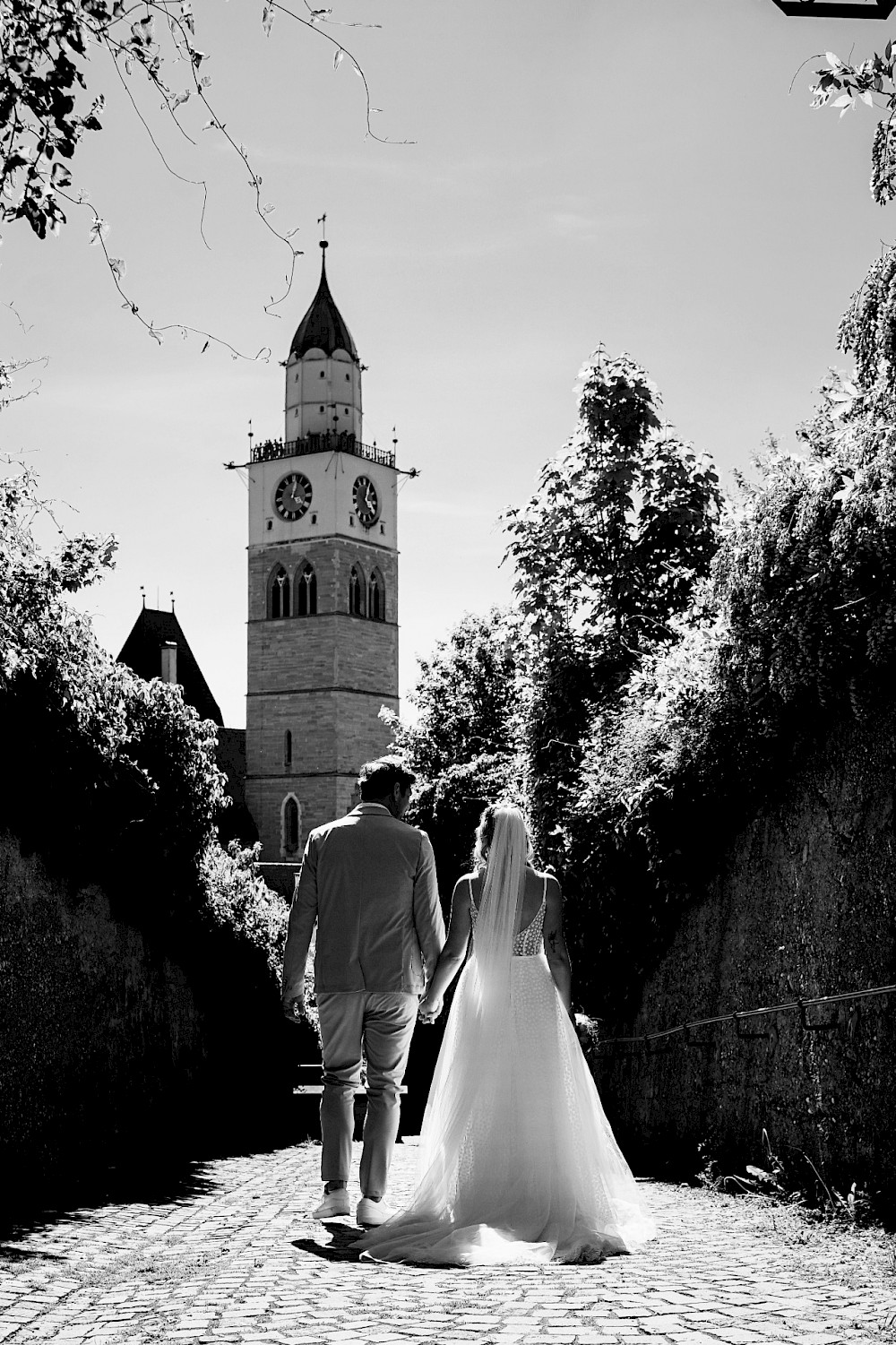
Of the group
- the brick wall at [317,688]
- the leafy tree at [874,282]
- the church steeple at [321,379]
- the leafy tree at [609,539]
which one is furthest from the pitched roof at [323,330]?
the leafy tree at [874,282]

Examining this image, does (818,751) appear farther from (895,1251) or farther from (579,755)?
(579,755)

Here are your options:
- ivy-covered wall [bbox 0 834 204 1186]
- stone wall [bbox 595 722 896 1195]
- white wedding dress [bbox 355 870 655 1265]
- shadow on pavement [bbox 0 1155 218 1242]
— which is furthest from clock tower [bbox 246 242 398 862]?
white wedding dress [bbox 355 870 655 1265]

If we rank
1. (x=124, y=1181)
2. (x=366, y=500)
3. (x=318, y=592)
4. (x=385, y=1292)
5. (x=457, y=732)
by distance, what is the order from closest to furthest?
(x=385, y=1292) < (x=124, y=1181) < (x=457, y=732) < (x=318, y=592) < (x=366, y=500)

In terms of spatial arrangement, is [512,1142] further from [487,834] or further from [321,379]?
[321,379]

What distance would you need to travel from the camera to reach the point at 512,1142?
598 cm

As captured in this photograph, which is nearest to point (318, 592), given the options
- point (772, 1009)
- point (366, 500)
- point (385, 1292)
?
point (366, 500)

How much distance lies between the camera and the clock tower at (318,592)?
74312 mm

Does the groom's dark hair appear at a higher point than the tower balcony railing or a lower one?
lower

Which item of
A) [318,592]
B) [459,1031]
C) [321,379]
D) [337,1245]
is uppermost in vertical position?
[321,379]

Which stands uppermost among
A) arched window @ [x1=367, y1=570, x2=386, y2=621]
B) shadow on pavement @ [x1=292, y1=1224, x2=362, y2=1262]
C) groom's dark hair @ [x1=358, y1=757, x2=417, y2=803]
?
arched window @ [x1=367, y1=570, x2=386, y2=621]

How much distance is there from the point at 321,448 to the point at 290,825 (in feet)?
68.0

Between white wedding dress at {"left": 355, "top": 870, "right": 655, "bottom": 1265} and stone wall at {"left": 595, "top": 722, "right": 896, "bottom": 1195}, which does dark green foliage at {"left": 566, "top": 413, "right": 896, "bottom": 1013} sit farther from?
white wedding dress at {"left": 355, "top": 870, "right": 655, "bottom": 1265}

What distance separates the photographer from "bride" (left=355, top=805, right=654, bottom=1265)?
17.7 ft

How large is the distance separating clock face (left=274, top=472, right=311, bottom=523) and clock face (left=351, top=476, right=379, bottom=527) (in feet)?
8.74
